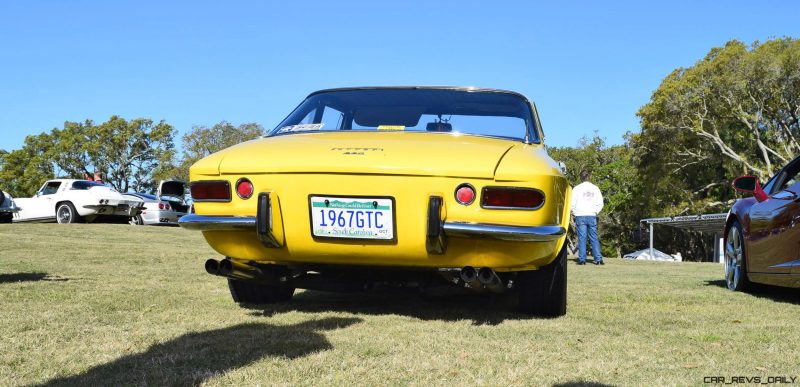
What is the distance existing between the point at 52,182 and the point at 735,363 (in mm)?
20975

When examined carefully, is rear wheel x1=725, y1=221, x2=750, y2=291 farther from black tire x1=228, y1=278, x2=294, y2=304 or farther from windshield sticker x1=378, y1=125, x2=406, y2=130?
black tire x1=228, y1=278, x2=294, y2=304

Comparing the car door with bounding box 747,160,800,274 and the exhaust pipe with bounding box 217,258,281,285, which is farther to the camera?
the car door with bounding box 747,160,800,274

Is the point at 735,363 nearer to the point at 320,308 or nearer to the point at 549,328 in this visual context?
the point at 549,328

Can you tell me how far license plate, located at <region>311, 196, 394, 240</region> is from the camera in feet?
12.4

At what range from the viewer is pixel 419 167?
3779 mm

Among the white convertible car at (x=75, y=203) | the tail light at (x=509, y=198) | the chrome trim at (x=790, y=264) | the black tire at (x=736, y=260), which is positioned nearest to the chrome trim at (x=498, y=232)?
the tail light at (x=509, y=198)

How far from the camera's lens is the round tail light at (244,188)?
4.00 m

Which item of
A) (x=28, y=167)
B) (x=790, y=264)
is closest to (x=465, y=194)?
(x=790, y=264)

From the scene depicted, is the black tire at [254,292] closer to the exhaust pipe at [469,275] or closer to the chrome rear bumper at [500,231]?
the chrome rear bumper at [500,231]

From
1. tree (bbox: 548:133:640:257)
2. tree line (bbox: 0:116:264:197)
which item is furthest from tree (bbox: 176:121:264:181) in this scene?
tree (bbox: 548:133:640:257)

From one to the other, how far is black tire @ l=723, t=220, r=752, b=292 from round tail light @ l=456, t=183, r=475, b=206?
331cm

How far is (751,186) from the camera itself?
595cm

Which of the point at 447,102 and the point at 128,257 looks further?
the point at 128,257

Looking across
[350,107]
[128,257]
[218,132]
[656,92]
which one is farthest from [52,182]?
[218,132]
